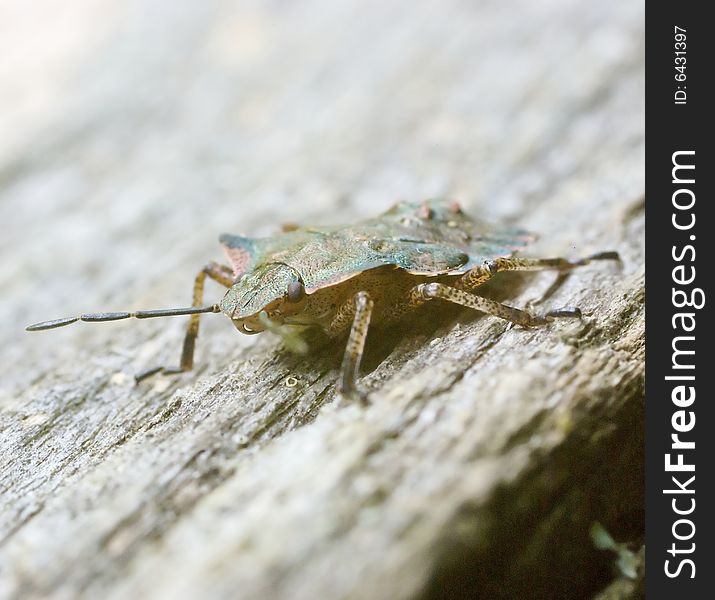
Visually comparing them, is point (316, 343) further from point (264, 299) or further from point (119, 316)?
point (119, 316)

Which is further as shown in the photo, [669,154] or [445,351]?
[669,154]

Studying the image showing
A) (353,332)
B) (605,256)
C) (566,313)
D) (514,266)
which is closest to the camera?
(353,332)

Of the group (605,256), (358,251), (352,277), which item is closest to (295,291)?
(352,277)

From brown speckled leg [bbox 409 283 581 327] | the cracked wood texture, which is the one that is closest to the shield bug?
brown speckled leg [bbox 409 283 581 327]

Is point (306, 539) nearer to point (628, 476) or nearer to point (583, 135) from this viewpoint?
point (628, 476)

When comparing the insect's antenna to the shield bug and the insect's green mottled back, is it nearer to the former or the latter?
the shield bug

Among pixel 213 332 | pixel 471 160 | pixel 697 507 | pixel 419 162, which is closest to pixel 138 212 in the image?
pixel 213 332
